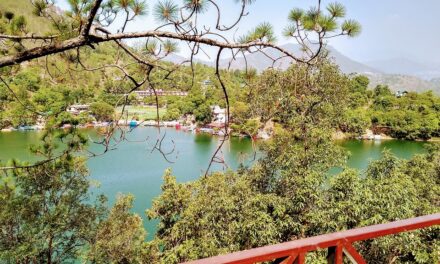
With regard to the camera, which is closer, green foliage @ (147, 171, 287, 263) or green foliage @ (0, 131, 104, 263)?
green foliage @ (147, 171, 287, 263)

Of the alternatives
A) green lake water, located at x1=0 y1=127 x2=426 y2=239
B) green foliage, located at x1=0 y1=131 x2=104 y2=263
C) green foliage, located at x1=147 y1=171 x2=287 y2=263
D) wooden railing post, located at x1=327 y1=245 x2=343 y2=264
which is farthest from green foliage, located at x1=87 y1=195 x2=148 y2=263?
wooden railing post, located at x1=327 y1=245 x2=343 y2=264

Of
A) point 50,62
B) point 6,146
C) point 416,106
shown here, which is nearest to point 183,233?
point 50,62

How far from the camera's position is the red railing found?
2.56 feet

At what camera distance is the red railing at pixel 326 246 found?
0.78m

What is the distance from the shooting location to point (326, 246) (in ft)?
2.96

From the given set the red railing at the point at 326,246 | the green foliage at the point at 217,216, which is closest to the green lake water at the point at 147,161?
the green foliage at the point at 217,216

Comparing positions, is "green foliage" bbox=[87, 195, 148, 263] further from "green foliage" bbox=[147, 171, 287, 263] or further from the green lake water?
the green lake water

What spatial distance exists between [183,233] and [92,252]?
1661 mm

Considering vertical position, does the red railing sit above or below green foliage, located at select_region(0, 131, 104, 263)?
above

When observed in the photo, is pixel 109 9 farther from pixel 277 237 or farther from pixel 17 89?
pixel 277 237

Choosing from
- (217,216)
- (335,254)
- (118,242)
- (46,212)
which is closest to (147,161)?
(118,242)

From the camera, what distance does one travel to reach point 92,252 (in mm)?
6375

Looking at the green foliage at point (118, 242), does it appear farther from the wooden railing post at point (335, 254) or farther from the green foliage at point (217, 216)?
the wooden railing post at point (335, 254)

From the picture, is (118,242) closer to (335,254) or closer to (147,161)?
(335,254)
